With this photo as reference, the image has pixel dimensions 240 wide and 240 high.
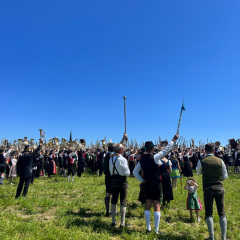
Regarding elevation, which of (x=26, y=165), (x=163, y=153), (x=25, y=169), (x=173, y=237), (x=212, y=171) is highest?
(x=163, y=153)

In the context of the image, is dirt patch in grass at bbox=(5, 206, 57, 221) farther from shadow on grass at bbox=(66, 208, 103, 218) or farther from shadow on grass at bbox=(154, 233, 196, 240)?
shadow on grass at bbox=(154, 233, 196, 240)

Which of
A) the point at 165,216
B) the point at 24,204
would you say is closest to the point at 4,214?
the point at 24,204

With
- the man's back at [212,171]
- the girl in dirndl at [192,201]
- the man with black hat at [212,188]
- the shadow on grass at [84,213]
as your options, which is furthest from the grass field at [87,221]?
the man's back at [212,171]

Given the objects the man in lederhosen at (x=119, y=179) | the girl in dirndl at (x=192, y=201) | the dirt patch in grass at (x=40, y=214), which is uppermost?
the man in lederhosen at (x=119, y=179)

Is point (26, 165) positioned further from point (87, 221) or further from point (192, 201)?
point (192, 201)

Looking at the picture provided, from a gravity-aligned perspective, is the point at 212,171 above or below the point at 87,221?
above

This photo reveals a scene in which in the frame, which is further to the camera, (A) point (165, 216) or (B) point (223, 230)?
(A) point (165, 216)

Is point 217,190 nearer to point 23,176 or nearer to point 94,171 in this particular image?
point 23,176

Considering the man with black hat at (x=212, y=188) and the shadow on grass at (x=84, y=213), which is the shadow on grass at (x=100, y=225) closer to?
the shadow on grass at (x=84, y=213)

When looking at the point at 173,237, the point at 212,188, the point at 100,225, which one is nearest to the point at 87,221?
the point at 100,225

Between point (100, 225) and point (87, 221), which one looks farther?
point (87, 221)

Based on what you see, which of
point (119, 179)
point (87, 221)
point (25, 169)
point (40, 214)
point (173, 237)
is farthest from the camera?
point (25, 169)

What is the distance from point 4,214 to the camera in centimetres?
613

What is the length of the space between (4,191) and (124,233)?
7.39m
